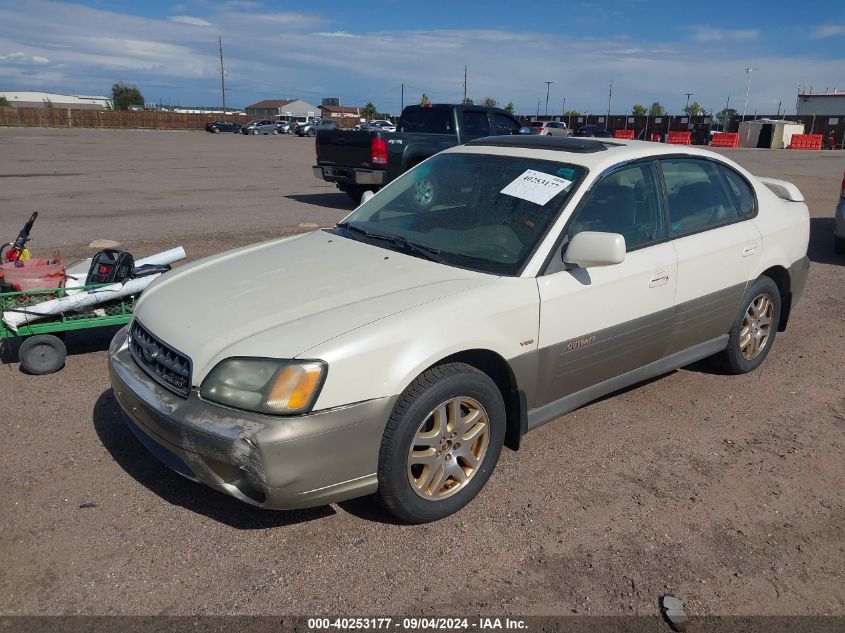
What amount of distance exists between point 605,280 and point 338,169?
9510mm

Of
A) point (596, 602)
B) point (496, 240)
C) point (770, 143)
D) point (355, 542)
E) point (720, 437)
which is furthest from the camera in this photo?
point (770, 143)

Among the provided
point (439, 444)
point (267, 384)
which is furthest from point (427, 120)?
point (267, 384)

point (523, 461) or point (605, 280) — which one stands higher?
point (605, 280)

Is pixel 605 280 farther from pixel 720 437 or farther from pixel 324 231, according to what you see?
pixel 324 231

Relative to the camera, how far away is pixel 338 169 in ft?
40.8

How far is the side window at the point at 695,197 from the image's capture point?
4.14m

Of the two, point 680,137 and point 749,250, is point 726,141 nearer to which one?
point 680,137

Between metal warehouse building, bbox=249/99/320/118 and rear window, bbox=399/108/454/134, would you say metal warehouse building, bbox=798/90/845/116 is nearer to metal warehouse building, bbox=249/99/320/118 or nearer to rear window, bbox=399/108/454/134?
rear window, bbox=399/108/454/134

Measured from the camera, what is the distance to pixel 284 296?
3.17 meters

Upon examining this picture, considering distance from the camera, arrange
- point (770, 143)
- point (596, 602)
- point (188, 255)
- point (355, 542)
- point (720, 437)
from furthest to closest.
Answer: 1. point (770, 143)
2. point (188, 255)
3. point (720, 437)
4. point (355, 542)
5. point (596, 602)

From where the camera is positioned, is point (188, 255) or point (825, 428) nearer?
point (825, 428)

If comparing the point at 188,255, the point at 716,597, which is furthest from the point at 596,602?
the point at 188,255

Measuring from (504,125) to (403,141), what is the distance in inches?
82.7

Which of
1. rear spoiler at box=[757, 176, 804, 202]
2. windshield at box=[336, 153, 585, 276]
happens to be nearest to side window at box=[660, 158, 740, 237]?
windshield at box=[336, 153, 585, 276]
